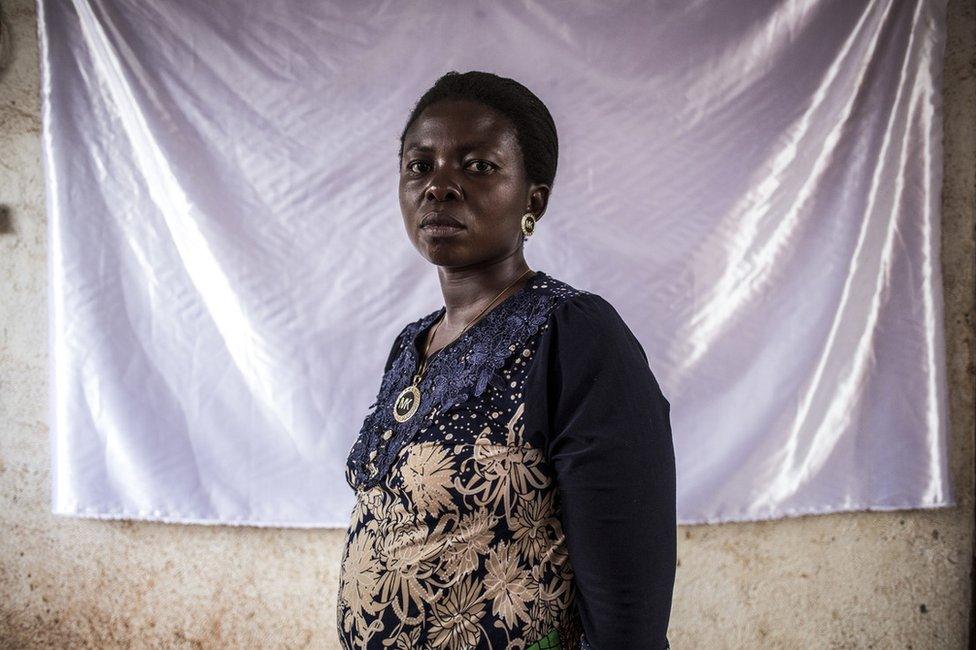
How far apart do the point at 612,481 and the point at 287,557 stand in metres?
1.31

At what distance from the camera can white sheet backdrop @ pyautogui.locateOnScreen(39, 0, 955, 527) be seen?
165cm

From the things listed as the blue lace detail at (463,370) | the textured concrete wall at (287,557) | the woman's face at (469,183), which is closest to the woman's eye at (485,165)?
the woman's face at (469,183)

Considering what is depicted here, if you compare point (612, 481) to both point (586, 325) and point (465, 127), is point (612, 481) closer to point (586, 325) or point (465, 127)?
→ point (586, 325)

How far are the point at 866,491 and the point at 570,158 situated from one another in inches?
45.0

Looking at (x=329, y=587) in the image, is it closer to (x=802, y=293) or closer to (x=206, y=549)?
(x=206, y=549)

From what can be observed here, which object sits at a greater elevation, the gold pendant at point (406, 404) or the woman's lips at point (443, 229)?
the woman's lips at point (443, 229)

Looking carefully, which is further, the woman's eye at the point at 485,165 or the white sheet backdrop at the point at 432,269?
the white sheet backdrop at the point at 432,269

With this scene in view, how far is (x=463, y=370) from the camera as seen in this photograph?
36.7 inches

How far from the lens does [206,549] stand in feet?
5.94

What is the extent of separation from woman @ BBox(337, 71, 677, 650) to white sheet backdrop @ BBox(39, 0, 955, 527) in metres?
0.70

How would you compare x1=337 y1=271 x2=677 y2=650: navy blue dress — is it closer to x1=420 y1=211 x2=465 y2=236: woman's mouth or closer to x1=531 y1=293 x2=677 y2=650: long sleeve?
x1=531 y1=293 x2=677 y2=650: long sleeve

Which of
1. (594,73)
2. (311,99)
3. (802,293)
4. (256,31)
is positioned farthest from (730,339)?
(256,31)

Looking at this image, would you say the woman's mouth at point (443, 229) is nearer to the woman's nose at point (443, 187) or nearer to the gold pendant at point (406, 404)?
the woman's nose at point (443, 187)

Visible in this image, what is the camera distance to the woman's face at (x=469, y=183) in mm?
949
